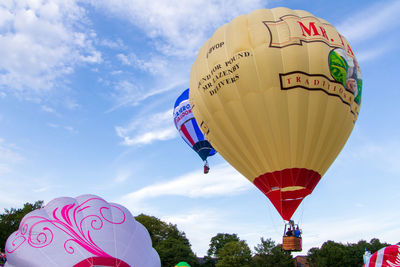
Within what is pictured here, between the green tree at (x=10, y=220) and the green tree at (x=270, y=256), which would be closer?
the green tree at (x=10, y=220)

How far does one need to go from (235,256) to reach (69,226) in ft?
114

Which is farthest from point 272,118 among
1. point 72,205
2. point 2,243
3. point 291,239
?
point 2,243

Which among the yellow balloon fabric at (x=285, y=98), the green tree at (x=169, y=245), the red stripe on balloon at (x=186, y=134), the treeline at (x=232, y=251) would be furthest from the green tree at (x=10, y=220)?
the yellow balloon fabric at (x=285, y=98)

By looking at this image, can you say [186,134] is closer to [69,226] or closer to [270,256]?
[69,226]

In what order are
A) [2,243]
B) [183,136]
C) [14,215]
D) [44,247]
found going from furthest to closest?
[14,215]
[2,243]
[183,136]
[44,247]

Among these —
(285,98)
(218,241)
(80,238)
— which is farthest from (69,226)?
(218,241)

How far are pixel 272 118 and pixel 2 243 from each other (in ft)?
98.1

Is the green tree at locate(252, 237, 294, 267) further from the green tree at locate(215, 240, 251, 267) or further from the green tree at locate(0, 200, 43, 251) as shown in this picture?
the green tree at locate(0, 200, 43, 251)

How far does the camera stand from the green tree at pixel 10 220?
32.5m

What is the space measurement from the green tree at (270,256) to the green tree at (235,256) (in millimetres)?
1524

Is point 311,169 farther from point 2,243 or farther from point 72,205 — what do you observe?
point 2,243

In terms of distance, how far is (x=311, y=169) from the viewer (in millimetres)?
11852

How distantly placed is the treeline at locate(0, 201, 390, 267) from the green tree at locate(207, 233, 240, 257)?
495 cm

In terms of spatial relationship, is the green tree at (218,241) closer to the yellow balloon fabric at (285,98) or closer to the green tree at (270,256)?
the green tree at (270,256)
